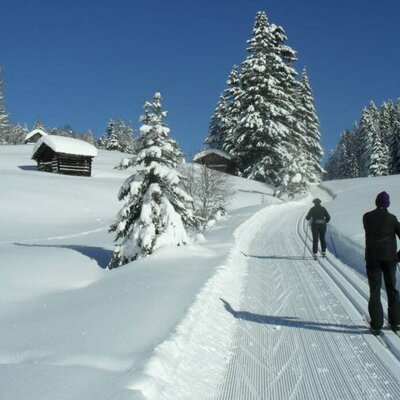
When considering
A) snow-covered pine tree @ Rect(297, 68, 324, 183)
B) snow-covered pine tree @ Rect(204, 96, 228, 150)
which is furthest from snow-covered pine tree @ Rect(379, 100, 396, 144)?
snow-covered pine tree @ Rect(204, 96, 228, 150)

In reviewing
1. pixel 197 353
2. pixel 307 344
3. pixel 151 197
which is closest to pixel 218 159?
pixel 151 197

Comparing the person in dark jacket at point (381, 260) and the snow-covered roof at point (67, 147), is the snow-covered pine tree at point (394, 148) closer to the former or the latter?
the snow-covered roof at point (67, 147)

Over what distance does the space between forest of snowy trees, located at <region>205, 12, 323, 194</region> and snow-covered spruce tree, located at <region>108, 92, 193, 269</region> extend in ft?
105

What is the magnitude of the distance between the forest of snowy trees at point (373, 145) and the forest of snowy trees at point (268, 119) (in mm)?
20451

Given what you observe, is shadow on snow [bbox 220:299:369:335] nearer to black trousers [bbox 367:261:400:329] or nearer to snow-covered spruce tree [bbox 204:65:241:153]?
black trousers [bbox 367:261:400:329]

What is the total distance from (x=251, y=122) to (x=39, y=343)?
40.8 meters

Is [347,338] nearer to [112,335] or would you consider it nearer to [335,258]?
[112,335]

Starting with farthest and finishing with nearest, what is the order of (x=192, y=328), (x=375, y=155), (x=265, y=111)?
1. (x=375, y=155)
2. (x=265, y=111)
3. (x=192, y=328)

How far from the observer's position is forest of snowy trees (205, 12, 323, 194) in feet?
149

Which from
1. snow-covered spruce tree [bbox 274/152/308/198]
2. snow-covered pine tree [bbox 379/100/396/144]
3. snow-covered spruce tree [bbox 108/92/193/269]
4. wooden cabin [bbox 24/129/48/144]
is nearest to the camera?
snow-covered spruce tree [bbox 108/92/193/269]

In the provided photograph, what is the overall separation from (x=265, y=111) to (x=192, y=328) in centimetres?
4238

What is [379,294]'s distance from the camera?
267 inches

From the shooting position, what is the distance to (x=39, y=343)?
583 centimetres

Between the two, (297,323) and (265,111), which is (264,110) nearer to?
(265,111)
